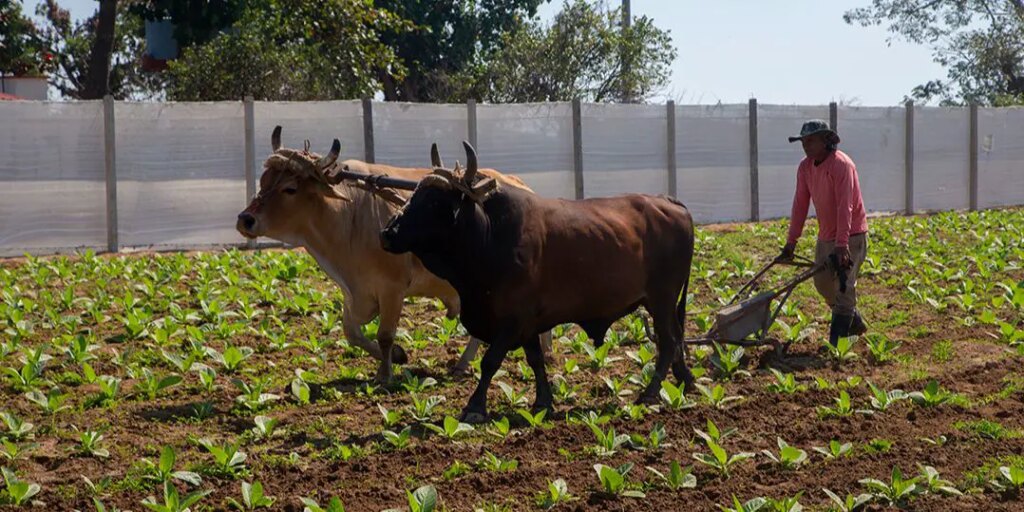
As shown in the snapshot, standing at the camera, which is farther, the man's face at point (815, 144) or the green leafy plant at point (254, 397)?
the man's face at point (815, 144)

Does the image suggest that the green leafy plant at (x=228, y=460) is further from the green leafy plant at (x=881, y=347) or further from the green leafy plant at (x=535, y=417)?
the green leafy plant at (x=881, y=347)

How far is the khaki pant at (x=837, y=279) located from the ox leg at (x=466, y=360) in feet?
8.84

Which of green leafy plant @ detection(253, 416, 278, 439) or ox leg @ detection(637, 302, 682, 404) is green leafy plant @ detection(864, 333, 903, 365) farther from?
green leafy plant @ detection(253, 416, 278, 439)

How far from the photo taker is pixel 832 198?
1056 centimetres

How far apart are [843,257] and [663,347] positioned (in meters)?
1.90

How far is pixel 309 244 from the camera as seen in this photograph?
1003 cm

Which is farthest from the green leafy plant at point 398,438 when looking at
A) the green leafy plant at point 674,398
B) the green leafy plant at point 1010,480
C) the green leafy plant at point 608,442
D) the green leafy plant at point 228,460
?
the green leafy plant at point 1010,480

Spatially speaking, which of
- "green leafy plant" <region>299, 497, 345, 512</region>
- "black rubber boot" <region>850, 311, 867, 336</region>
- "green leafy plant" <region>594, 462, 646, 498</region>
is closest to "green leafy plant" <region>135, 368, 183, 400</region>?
"green leafy plant" <region>299, 497, 345, 512</region>

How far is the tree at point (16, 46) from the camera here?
111ft

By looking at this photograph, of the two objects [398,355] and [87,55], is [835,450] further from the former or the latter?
[87,55]

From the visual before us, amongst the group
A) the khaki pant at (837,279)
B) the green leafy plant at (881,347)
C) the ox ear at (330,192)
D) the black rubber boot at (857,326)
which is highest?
the ox ear at (330,192)

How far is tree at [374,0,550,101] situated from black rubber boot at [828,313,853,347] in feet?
83.8

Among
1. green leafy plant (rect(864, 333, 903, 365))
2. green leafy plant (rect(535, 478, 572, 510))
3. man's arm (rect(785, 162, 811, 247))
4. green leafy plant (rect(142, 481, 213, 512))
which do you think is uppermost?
man's arm (rect(785, 162, 811, 247))

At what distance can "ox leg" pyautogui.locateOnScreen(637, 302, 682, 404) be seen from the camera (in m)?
9.05
